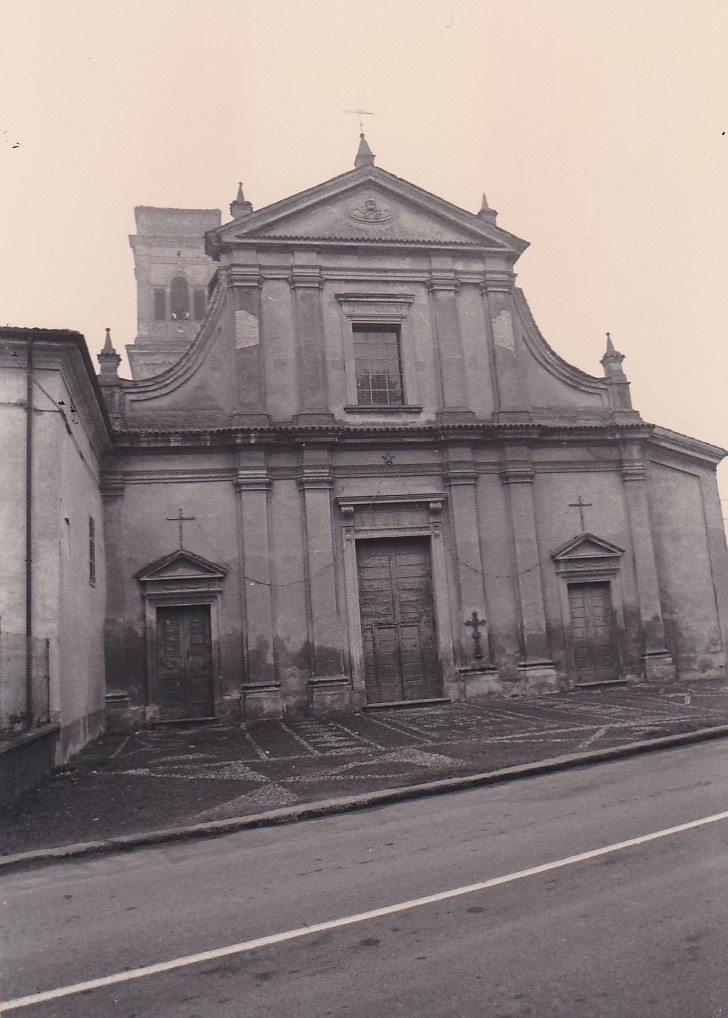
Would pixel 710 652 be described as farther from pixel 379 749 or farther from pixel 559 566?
pixel 379 749

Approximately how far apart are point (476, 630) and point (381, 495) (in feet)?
11.7

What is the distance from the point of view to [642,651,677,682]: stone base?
1767cm

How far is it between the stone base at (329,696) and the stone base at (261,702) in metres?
0.68

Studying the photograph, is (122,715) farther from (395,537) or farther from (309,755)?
(395,537)

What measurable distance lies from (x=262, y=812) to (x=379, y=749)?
149 inches

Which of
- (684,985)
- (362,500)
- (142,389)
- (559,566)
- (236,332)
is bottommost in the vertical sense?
→ (684,985)

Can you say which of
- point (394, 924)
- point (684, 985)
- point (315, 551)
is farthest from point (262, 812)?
point (315, 551)

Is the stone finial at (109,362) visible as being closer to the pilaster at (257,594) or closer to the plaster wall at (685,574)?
the pilaster at (257,594)

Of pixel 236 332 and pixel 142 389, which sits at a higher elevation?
pixel 236 332

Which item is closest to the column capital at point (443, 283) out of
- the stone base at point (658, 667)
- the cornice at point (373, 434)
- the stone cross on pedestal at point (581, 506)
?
the cornice at point (373, 434)

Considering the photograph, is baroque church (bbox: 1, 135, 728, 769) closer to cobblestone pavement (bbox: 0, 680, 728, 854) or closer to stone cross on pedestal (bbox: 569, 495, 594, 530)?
stone cross on pedestal (bbox: 569, 495, 594, 530)

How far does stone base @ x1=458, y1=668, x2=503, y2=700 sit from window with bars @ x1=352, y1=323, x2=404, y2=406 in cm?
618

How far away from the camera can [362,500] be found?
17031mm

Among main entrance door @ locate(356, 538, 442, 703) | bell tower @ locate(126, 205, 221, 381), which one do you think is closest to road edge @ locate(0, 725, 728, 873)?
main entrance door @ locate(356, 538, 442, 703)
